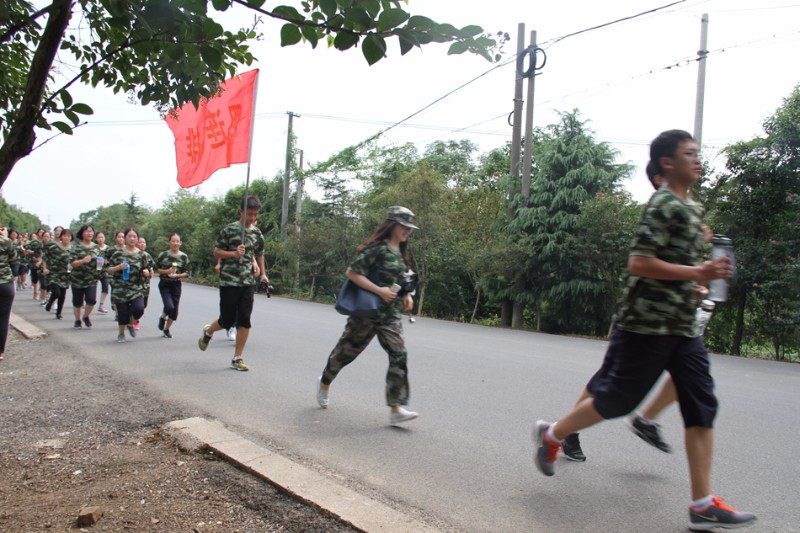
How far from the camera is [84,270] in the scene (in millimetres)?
10680

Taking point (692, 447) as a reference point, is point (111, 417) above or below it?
below

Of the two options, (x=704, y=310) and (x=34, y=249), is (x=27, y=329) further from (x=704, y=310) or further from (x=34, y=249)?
(x=704, y=310)

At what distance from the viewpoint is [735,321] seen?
14.1m

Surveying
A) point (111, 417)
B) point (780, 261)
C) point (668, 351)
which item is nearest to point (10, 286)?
point (111, 417)

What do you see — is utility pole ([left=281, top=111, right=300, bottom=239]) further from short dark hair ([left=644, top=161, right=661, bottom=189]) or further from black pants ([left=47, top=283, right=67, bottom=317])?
short dark hair ([left=644, top=161, right=661, bottom=189])

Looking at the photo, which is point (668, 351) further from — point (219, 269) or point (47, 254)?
point (47, 254)

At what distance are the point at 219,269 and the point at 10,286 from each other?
2589 mm

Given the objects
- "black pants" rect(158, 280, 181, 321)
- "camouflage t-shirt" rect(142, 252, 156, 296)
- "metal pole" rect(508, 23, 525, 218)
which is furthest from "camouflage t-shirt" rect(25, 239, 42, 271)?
"metal pole" rect(508, 23, 525, 218)

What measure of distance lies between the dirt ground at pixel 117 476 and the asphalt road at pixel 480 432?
53 cm

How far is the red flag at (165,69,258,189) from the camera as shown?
593 centimetres

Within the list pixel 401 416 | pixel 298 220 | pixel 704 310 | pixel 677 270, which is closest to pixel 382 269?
pixel 401 416

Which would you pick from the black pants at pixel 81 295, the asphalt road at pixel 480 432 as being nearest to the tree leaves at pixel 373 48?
the asphalt road at pixel 480 432

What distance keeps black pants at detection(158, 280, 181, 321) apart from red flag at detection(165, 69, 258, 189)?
3.67 metres

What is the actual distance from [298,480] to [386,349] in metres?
1.62
